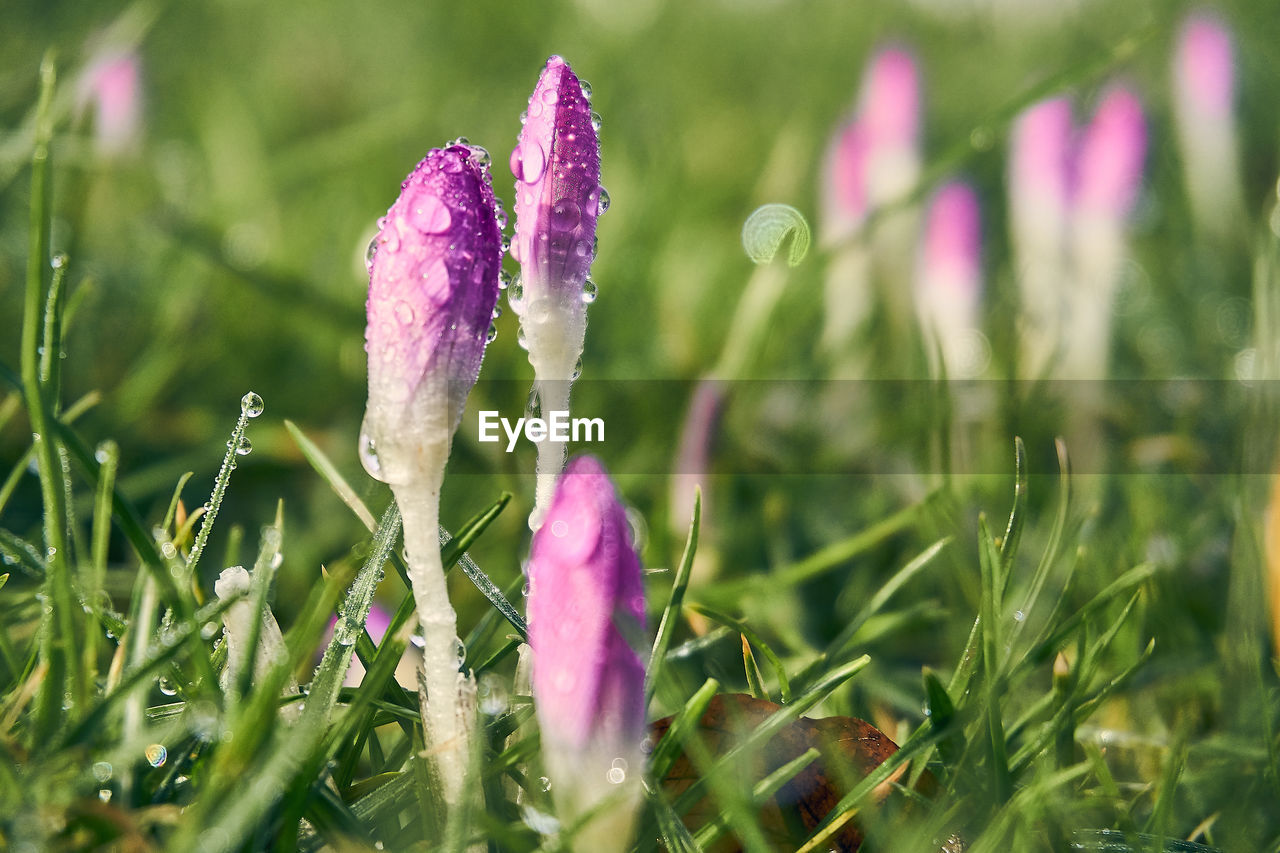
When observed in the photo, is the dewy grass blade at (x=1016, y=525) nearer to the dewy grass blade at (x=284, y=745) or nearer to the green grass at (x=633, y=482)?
the green grass at (x=633, y=482)

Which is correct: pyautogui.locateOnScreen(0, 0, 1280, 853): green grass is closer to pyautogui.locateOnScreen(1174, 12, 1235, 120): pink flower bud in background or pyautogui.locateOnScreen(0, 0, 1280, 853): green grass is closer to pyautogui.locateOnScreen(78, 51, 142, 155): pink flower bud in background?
pyautogui.locateOnScreen(78, 51, 142, 155): pink flower bud in background

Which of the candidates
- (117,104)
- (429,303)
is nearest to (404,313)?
(429,303)

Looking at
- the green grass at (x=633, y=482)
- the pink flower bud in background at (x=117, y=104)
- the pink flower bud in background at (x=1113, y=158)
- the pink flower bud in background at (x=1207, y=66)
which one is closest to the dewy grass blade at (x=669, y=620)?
the green grass at (x=633, y=482)

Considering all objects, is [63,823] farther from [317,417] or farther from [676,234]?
[676,234]

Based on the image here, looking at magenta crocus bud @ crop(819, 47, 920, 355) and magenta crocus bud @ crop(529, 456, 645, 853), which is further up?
magenta crocus bud @ crop(819, 47, 920, 355)

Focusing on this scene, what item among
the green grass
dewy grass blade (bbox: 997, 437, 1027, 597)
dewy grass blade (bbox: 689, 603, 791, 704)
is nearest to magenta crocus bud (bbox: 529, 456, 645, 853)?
the green grass

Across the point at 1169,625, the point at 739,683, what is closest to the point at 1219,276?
the point at 1169,625
